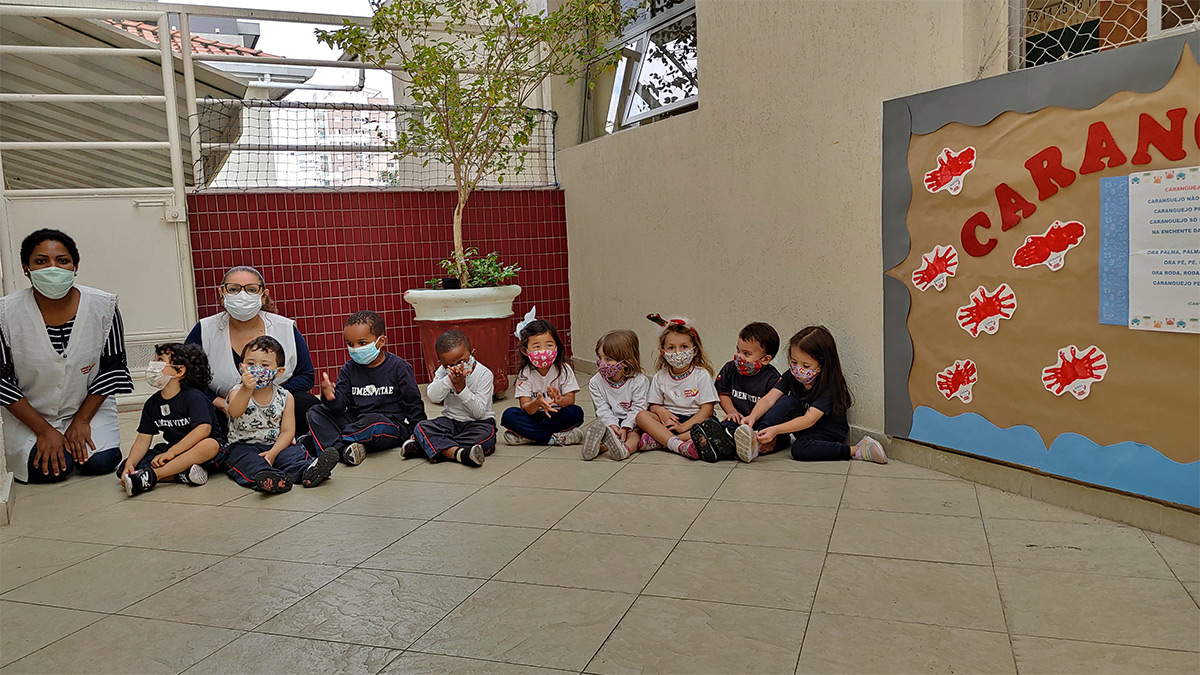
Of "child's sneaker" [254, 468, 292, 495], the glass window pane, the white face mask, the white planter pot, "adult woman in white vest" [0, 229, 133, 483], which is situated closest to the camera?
"child's sneaker" [254, 468, 292, 495]

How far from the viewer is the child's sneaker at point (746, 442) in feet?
11.4

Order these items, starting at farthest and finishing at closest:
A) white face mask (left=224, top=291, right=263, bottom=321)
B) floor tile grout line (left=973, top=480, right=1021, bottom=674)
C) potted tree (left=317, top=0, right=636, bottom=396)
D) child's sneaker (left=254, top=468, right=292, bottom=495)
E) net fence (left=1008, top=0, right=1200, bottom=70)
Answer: potted tree (left=317, top=0, right=636, bottom=396) < white face mask (left=224, top=291, right=263, bottom=321) < child's sneaker (left=254, top=468, right=292, bottom=495) < net fence (left=1008, top=0, right=1200, bottom=70) < floor tile grout line (left=973, top=480, right=1021, bottom=674)

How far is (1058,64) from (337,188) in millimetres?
4689

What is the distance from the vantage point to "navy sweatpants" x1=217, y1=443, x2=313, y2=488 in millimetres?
3400

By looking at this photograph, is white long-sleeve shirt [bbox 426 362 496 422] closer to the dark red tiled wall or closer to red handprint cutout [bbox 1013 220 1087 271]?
the dark red tiled wall

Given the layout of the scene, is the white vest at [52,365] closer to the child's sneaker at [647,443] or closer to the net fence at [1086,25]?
the child's sneaker at [647,443]

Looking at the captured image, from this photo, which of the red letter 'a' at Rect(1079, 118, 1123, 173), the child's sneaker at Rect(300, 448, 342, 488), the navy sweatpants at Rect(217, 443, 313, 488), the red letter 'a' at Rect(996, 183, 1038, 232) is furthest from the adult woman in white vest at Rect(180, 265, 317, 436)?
the red letter 'a' at Rect(1079, 118, 1123, 173)

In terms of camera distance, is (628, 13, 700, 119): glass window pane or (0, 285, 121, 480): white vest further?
(628, 13, 700, 119): glass window pane

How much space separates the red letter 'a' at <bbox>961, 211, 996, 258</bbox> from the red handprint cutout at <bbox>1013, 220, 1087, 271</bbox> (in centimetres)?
12

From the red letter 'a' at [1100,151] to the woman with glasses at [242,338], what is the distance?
Answer: 3.36 metres

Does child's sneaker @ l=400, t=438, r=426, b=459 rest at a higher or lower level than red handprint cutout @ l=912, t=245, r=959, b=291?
lower

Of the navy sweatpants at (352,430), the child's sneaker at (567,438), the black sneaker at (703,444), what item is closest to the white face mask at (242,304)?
the navy sweatpants at (352,430)

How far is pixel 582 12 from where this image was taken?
17.4ft

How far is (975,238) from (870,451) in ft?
3.31
